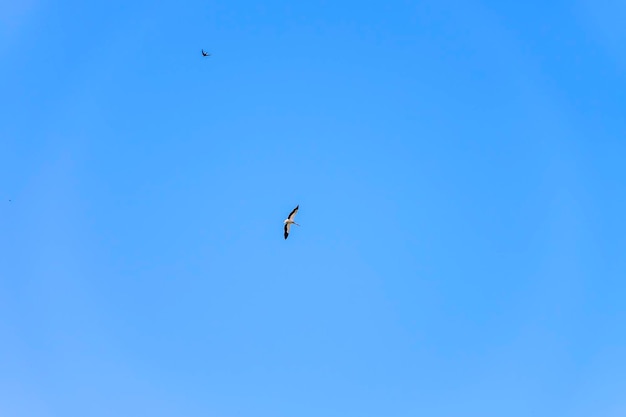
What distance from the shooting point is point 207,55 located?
291ft

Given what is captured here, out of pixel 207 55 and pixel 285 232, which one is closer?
pixel 285 232

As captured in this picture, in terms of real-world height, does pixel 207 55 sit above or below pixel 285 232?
above

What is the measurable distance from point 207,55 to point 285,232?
153 ft

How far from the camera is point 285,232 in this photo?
77.4 meters
